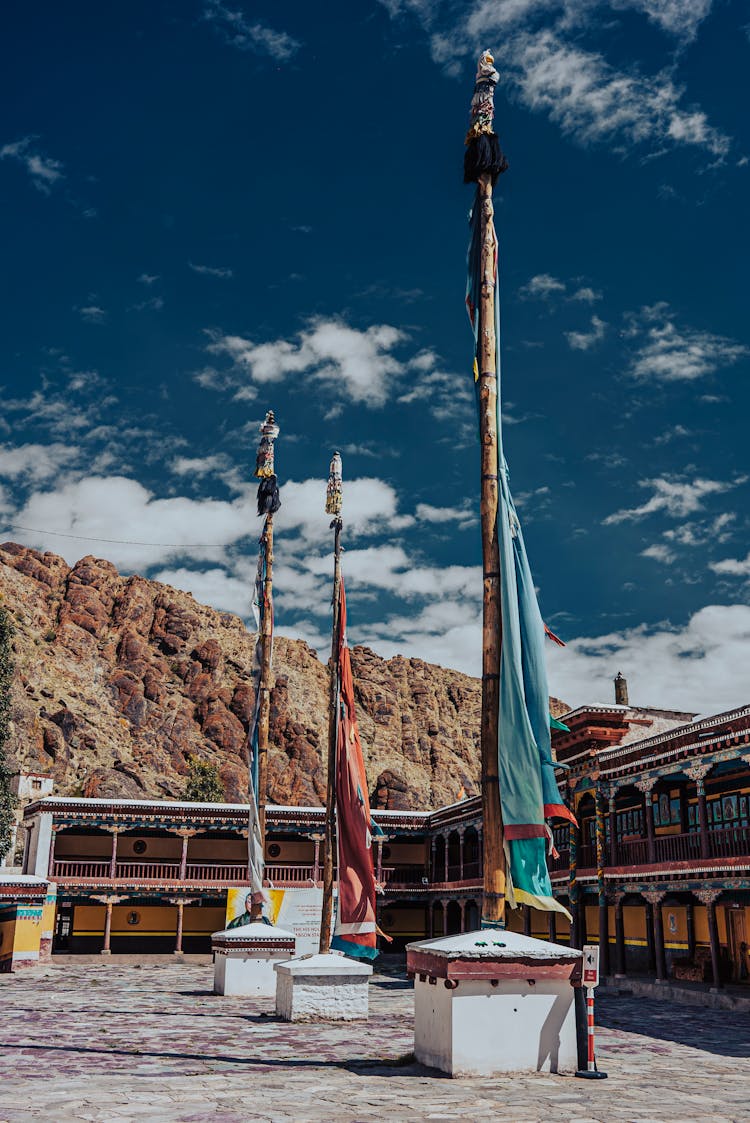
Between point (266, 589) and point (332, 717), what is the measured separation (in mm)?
5020

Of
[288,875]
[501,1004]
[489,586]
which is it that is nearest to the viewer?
[501,1004]

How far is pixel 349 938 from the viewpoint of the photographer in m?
15.7

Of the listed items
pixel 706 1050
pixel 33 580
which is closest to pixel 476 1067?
pixel 706 1050

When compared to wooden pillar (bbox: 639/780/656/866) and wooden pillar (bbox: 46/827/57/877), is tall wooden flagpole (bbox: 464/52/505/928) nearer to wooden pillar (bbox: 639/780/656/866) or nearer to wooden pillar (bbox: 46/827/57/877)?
wooden pillar (bbox: 639/780/656/866)

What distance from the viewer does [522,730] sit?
9.77 meters

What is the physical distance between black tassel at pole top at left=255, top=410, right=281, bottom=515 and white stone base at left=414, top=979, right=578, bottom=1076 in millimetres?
13588

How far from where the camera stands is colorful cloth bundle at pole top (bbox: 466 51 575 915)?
9.52 metres

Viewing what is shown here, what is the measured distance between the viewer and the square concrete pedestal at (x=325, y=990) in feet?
47.2

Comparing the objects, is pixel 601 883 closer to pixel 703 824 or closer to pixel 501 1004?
pixel 703 824

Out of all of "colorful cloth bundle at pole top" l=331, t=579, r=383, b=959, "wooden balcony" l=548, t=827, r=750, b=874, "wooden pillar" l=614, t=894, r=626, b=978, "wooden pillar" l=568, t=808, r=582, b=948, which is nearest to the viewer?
"colorful cloth bundle at pole top" l=331, t=579, r=383, b=959

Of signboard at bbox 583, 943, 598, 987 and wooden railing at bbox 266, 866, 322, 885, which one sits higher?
wooden railing at bbox 266, 866, 322, 885

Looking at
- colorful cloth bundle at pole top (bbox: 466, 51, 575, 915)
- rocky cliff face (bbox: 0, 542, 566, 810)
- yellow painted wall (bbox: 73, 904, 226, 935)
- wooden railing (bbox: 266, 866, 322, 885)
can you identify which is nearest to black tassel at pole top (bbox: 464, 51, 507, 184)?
colorful cloth bundle at pole top (bbox: 466, 51, 575, 915)

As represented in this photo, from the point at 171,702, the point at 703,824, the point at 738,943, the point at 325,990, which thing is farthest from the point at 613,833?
the point at 171,702

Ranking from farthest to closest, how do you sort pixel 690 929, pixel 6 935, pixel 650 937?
pixel 6 935 < pixel 690 929 < pixel 650 937
